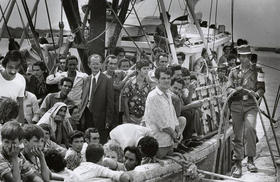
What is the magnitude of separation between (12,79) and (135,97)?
2290mm

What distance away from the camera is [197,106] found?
7.77 meters

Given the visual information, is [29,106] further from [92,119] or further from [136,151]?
[136,151]

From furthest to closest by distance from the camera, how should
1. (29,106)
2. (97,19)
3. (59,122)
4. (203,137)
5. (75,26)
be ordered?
(97,19) < (75,26) < (203,137) < (29,106) < (59,122)

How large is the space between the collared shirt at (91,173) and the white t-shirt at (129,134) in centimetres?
128

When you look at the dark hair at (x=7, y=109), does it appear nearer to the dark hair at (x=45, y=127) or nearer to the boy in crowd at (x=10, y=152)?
the boy in crowd at (x=10, y=152)

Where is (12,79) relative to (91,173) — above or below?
above

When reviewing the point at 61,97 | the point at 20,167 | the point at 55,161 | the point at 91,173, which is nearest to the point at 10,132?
the point at 20,167

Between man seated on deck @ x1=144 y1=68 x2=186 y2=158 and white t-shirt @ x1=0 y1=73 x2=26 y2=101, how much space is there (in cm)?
161

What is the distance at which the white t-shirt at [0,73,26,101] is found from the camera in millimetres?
5402

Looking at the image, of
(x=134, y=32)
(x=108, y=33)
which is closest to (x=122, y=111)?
(x=108, y=33)

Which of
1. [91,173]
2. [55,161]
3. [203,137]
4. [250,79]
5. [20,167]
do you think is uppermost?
[250,79]

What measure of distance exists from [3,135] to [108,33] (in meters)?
10.0

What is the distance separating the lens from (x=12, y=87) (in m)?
5.47

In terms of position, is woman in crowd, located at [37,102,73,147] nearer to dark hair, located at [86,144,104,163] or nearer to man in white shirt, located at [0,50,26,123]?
man in white shirt, located at [0,50,26,123]
